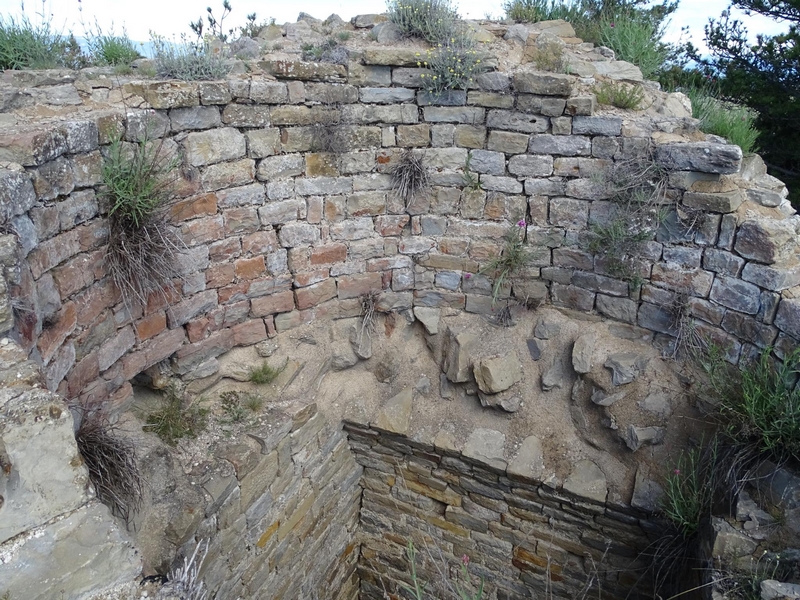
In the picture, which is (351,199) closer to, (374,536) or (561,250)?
(561,250)

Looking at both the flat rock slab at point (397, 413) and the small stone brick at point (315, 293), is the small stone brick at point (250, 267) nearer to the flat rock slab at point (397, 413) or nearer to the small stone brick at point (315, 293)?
the small stone brick at point (315, 293)

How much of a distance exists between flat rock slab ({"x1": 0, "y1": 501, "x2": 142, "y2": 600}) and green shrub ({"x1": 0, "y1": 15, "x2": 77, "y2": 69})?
3.28m

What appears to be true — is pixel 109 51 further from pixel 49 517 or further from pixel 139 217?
pixel 49 517

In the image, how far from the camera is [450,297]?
194 inches

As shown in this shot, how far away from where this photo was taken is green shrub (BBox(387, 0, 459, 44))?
4.45 meters

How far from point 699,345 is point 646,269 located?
0.64 m

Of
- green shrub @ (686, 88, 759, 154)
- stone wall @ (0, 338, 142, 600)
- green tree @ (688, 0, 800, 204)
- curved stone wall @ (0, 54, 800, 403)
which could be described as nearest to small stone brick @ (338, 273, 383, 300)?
curved stone wall @ (0, 54, 800, 403)

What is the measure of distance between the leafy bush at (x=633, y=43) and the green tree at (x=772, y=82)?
2.71 meters

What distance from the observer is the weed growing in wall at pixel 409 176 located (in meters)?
4.46

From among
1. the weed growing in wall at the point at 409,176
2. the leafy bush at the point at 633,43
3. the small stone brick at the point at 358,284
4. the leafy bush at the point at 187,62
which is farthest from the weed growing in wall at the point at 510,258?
the leafy bush at the point at 187,62

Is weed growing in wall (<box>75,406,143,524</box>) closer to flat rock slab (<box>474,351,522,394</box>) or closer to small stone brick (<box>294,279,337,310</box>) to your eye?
small stone brick (<box>294,279,337,310</box>)

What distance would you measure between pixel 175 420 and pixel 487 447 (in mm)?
2263

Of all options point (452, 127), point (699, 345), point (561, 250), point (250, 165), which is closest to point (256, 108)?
point (250, 165)

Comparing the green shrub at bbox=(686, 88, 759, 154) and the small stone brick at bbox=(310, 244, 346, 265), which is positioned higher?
the green shrub at bbox=(686, 88, 759, 154)
